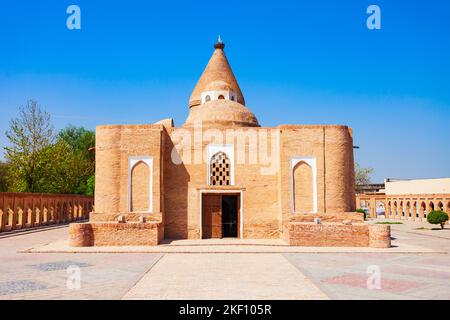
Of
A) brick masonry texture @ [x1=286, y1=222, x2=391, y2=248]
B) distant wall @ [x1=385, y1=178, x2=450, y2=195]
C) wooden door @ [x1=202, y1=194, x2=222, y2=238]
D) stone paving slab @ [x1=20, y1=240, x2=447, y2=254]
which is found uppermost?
distant wall @ [x1=385, y1=178, x2=450, y2=195]

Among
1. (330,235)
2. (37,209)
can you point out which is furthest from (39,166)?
(330,235)

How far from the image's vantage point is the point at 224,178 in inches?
687

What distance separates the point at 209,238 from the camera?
1731 cm

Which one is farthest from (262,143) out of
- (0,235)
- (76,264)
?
(0,235)

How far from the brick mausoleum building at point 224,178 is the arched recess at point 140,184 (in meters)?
0.04

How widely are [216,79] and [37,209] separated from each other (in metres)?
15.6

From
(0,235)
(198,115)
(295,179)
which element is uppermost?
(198,115)

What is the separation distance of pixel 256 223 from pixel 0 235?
14.2 metres

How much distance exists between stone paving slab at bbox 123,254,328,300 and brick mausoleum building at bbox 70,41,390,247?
4.54 metres

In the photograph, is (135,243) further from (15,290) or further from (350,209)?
(350,209)

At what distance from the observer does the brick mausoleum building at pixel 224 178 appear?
16.5 meters

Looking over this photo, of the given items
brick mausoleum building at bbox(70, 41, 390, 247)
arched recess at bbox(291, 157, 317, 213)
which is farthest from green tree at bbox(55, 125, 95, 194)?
arched recess at bbox(291, 157, 317, 213)

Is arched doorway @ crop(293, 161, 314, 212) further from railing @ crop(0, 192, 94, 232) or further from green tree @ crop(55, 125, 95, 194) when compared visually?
green tree @ crop(55, 125, 95, 194)

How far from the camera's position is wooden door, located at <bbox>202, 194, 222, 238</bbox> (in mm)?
17375
